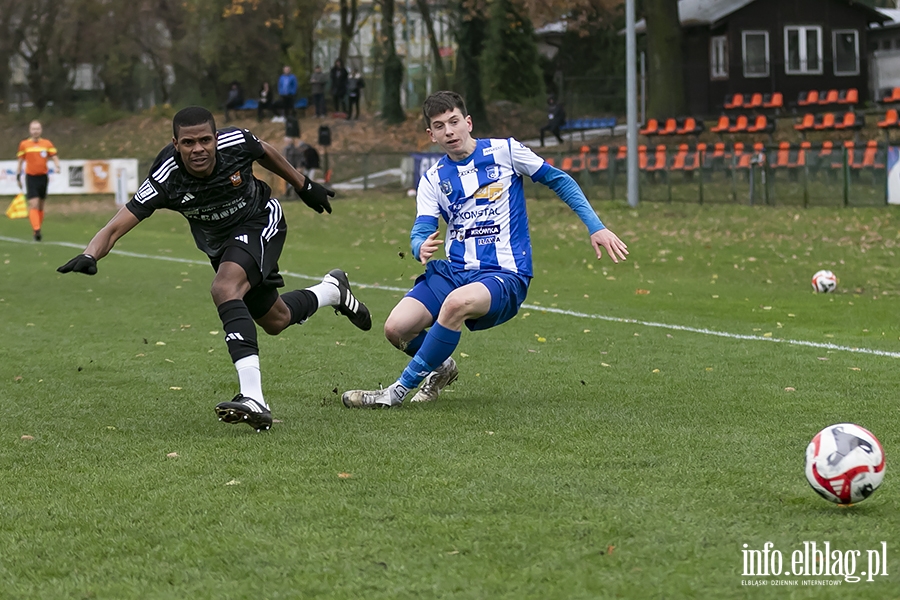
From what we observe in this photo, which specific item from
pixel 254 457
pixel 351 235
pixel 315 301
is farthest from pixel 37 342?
pixel 351 235

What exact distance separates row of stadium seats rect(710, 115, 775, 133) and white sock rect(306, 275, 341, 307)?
91.4ft

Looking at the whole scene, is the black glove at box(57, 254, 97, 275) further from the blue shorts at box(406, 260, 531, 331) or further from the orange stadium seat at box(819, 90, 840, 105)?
the orange stadium seat at box(819, 90, 840, 105)

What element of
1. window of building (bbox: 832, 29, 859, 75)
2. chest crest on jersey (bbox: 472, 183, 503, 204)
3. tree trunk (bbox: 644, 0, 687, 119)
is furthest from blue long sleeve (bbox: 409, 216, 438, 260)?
window of building (bbox: 832, 29, 859, 75)

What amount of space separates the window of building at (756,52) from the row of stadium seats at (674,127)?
25.3ft

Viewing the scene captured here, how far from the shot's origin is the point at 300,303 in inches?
288

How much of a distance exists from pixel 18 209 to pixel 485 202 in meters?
24.5

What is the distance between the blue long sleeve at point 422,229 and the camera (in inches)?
259

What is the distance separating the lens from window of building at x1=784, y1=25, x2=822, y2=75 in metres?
41.4

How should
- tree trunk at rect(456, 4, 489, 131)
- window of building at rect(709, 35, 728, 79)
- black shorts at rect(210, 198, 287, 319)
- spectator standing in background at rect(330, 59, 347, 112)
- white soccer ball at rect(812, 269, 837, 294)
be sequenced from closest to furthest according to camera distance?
black shorts at rect(210, 198, 287, 319) < white soccer ball at rect(812, 269, 837, 294) < window of building at rect(709, 35, 728, 79) < tree trunk at rect(456, 4, 489, 131) < spectator standing in background at rect(330, 59, 347, 112)

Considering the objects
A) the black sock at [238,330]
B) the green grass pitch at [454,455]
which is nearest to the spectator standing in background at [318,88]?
the green grass pitch at [454,455]

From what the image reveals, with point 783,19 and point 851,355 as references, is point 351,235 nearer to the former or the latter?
point 851,355

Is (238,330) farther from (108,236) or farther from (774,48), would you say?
(774,48)

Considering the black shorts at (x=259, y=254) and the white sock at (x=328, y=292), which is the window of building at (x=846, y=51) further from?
the black shorts at (x=259, y=254)

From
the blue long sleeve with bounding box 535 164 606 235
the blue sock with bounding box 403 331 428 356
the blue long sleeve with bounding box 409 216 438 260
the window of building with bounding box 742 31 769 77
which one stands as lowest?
the blue sock with bounding box 403 331 428 356
